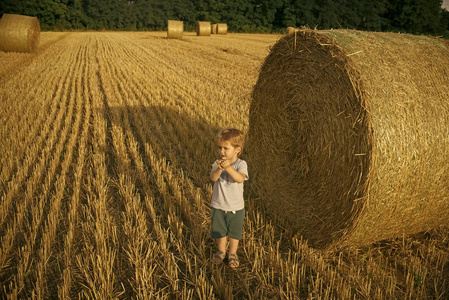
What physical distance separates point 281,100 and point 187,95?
5871 millimetres

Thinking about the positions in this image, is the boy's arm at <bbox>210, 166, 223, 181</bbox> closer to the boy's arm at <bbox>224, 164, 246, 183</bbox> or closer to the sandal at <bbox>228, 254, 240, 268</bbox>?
the boy's arm at <bbox>224, 164, 246, 183</bbox>

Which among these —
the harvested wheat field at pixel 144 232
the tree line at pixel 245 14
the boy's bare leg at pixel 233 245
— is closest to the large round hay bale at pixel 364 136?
the harvested wheat field at pixel 144 232

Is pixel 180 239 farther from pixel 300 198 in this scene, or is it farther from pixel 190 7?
pixel 190 7

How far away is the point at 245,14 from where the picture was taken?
2144 inches

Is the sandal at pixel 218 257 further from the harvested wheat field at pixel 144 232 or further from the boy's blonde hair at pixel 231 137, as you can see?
the boy's blonde hair at pixel 231 137

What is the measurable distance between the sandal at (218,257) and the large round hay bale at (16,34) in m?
17.6

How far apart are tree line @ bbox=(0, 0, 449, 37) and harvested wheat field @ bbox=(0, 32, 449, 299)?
4390 cm

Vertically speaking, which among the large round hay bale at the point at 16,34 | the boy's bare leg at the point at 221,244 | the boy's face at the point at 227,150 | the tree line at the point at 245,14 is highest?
the tree line at the point at 245,14

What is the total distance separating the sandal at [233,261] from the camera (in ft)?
10.4

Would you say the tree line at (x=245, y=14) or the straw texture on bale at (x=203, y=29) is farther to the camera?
the tree line at (x=245, y=14)

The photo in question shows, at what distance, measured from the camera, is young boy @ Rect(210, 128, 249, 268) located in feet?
9.43

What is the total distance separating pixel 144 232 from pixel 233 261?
1001 mm

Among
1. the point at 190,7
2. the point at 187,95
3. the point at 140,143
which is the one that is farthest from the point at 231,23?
the point at 140,143

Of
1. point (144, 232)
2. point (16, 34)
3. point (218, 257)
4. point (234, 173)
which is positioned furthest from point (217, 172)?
point (16, 34)
